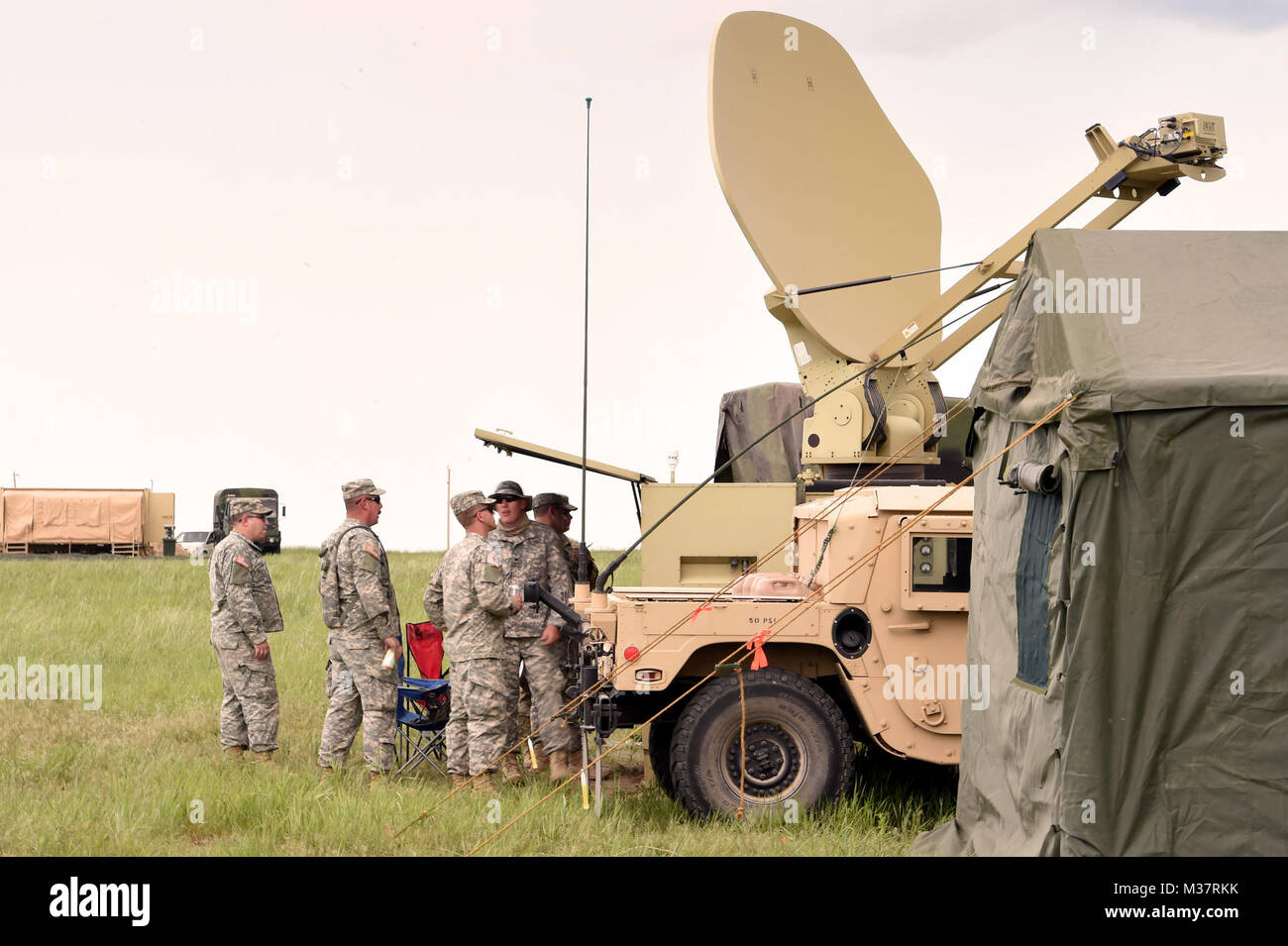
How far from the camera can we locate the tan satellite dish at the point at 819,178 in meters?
11.0

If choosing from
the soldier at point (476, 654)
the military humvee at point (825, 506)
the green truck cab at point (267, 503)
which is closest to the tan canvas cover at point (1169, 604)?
the military humvee at point (825, 506)

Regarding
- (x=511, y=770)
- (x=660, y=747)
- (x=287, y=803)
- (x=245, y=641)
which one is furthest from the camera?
(x=245, y=641)

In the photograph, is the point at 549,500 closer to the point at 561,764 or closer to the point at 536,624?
the point at 536,624

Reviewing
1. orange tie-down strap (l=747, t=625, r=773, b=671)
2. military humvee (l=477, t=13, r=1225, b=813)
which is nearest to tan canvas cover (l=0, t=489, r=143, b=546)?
military humvee (l=477, t=13, r=1225, b=813)

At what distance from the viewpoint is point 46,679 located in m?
14.8

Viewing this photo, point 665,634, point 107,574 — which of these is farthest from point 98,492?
point 665,634

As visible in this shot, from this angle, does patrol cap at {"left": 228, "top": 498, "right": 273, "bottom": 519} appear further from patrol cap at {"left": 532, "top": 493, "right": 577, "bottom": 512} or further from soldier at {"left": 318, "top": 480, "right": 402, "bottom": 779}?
patrol cap at {"left": 532, "top": 493, "right": 577, "bottom": 512}

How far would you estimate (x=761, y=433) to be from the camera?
16.4 meters

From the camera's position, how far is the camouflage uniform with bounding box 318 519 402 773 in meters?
9.30

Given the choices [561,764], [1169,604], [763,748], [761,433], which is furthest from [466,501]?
[761,433]

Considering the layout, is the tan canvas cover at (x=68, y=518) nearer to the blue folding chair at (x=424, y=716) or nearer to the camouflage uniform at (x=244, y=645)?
the camouflage uniform at (x=244, y=645)

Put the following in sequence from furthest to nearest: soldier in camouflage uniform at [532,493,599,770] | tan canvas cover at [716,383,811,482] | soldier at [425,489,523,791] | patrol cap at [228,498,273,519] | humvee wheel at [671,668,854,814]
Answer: tan canvas cover at [716,383,811,482] → soldier in camouflage uniform at [532,493,599,770] → patrol cap at [228,498,273,519] → soldier at [425,489,523,791] → humvee wheel at [671,668,854,814]

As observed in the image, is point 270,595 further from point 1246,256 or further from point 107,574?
point 107,574

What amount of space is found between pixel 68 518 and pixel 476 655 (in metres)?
36.0
